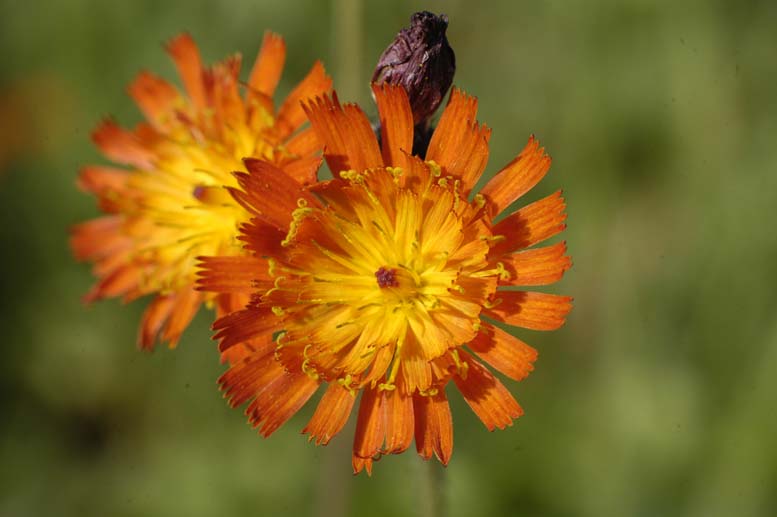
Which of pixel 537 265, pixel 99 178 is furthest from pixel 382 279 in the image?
pixel 99 178

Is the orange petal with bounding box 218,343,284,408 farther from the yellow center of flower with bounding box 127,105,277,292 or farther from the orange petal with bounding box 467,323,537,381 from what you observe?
→ the orange petal with bounding box 467,323,537,381

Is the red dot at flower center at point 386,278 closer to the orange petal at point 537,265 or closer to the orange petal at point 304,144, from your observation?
the orange petal at point 537,265

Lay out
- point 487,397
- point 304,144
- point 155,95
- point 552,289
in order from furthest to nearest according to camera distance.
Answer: point 552,289
point 155,95
point 304,144
point 487,397

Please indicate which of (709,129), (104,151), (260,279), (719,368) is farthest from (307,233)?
(709,129)

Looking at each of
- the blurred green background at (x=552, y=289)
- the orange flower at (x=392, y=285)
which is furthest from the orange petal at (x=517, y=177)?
the blurred green background at (x=552, y=289)

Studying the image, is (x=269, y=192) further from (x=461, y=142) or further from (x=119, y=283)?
(x=119, y=283)

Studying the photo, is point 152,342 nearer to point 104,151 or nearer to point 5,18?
point 104,151
